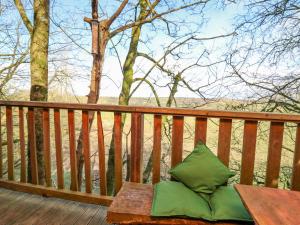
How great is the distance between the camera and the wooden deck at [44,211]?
2.04m

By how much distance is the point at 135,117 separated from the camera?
2092mm

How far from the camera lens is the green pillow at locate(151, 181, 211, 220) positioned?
1452 mm

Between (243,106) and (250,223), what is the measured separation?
306cm

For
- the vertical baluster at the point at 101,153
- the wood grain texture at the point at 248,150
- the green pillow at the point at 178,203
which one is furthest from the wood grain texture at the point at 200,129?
the vertical baluster at the point at 101,153

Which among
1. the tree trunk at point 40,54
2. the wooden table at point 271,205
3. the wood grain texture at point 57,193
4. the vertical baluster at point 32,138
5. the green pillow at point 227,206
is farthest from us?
the tree trunk at point 40,54

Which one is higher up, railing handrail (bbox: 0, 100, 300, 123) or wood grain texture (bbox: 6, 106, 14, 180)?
railing handrail (bbox: 0, 100, 300, 123)

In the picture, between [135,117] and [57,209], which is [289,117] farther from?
[57,209]

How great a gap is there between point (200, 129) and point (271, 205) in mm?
1010

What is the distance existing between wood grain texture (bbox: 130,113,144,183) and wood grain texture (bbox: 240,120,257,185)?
0.88 metres

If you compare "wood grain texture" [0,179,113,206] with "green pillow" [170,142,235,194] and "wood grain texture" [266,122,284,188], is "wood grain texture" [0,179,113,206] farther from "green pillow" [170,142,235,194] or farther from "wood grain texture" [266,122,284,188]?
"wood grain texture" [266,122,284,188]

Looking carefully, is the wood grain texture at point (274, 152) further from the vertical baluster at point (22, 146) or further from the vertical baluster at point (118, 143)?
the vertical baluster at point (22, 146)

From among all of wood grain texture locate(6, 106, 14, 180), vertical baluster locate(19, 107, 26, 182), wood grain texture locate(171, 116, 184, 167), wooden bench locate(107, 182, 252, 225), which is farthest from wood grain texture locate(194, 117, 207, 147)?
wood grain texture locate(6, 106, 14, 180)

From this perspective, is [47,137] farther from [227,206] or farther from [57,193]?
[227,206]

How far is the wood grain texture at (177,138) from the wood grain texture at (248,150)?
20.5 inches
